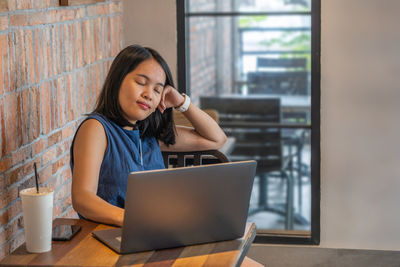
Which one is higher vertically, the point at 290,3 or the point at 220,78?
the point at 290,3

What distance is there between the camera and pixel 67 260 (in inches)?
59.5

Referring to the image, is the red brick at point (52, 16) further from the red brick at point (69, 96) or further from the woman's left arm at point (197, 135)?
the woman's left arm at point (197, 135)

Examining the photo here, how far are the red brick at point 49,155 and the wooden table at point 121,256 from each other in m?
0.64

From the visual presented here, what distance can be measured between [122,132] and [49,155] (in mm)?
348

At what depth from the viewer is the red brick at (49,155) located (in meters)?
2.22

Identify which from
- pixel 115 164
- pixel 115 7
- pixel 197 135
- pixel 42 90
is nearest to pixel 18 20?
pixel 42 90

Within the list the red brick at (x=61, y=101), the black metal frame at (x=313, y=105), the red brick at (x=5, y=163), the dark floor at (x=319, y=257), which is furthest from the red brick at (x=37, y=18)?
the dark floor at (x=319, y=257)

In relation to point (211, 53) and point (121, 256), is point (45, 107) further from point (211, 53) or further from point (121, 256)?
point (211, 53)

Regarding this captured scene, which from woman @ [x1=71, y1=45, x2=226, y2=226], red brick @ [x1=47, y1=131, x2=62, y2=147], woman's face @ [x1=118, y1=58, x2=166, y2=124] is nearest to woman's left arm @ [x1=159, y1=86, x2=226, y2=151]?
woman @ [x1=71, y1=45, x2=226, y2=226]

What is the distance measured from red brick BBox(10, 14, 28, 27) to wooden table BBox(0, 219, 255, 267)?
2.38 feet

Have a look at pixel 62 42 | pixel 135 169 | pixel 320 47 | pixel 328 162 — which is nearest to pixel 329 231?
pixel 328 162

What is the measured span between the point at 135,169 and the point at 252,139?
283 centimetres

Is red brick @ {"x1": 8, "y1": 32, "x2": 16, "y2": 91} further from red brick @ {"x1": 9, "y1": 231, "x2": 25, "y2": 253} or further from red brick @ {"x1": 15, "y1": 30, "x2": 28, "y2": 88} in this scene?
red brick @ {"x1": 9, "y1": 231, "x2": 25, "y2": 253}

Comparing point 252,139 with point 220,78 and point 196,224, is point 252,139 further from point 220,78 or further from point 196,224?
point 196,224
